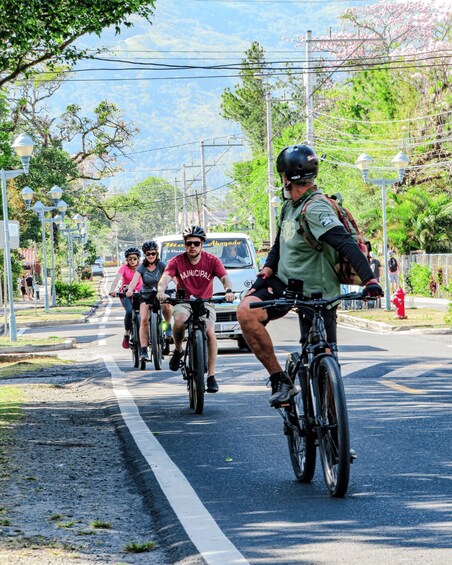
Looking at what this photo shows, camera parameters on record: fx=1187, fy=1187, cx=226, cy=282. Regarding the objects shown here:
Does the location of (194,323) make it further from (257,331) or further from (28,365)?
(28,365)

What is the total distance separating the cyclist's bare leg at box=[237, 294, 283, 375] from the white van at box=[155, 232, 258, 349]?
1254 centimetres

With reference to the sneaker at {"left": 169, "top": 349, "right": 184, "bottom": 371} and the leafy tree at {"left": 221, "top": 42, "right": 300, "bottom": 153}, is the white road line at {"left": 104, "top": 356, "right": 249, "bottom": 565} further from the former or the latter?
the leafy tree at {"left": 221, "top": 42, "right": 300, "bottom": 153}

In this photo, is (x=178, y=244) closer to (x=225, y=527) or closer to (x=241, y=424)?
(x=241, y=424)

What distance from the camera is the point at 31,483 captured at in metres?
7.88

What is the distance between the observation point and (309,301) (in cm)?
663

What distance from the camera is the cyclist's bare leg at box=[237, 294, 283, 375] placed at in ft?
23.3

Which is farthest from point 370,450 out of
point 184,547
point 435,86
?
point 435,86

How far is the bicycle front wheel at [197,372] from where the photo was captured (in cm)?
1130

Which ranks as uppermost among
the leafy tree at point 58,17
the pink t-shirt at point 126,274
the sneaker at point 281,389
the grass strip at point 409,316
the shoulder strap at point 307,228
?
the leafy tree at point 58,17

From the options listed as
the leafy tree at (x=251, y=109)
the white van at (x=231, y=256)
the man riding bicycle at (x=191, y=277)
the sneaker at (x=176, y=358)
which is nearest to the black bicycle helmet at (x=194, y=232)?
the man riding bicycle at (x=191, y=277)

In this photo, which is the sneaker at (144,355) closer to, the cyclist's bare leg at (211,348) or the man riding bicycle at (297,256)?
the cyclist's bare leg at (211,348)

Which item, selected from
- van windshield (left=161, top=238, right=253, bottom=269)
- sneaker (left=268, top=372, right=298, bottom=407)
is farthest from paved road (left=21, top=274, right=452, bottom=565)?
van windshield (left=161, top=238, right=253, bottom=269)

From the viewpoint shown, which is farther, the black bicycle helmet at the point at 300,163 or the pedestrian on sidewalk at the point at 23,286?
the pedestrian on sidewalk at the point at 23,286

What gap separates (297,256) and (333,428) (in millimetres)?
1107
